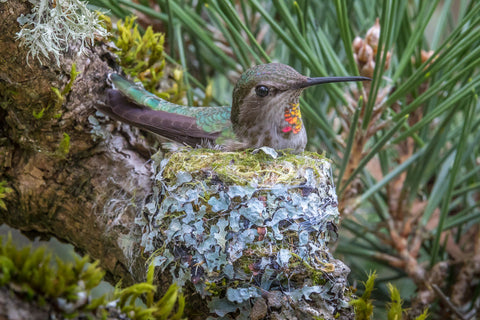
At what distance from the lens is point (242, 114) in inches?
66.8

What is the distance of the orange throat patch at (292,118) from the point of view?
165 cm

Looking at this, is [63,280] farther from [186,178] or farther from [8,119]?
[8,119]

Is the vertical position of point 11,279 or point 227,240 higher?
point 11,279

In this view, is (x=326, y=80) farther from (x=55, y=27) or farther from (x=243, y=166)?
(x=55, y=27)

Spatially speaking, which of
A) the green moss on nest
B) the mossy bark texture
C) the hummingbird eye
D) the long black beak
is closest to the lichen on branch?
the mossy bark texture

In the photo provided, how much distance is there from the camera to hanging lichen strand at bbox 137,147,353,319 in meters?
1.14

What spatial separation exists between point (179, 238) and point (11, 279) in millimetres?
549

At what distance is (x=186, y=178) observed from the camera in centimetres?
139

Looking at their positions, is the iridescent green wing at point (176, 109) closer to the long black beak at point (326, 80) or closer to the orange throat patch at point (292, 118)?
the orange throat patch at point (292, 118)

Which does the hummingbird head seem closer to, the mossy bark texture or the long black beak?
the long black beak

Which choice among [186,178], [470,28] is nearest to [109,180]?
[186,178]

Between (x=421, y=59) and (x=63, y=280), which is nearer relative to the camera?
(x=63, y=280)

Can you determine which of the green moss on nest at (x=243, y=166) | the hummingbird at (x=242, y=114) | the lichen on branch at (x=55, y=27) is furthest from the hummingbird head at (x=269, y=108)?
the lichen on branch at (x=55, y=27)

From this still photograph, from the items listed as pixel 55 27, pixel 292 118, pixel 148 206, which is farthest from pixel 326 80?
pixel 55 27
